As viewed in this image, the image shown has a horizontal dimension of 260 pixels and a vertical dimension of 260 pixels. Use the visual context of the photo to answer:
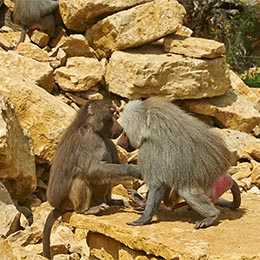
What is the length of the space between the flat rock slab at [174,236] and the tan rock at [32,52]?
386cm

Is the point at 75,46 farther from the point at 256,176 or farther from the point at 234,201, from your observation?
the point at 234,201

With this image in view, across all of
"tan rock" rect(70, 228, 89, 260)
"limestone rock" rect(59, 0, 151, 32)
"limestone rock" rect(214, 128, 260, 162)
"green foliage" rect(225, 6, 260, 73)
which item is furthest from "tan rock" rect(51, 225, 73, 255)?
"green foliage" rect(225, 6, 260, 73)

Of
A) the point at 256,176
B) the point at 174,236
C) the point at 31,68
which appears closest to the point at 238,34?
the point at 256,176

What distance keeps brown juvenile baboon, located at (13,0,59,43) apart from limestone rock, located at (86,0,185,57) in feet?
3.40

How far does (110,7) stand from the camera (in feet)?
32.6

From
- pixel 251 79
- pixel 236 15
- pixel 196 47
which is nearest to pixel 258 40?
pixel 236 15

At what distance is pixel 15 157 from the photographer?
23.4 ft

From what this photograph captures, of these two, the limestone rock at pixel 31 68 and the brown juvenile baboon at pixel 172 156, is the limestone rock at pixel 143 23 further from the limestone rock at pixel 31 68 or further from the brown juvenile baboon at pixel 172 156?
the brown juvenile baboon at pixel 172 156

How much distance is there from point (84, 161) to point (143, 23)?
4.11 m

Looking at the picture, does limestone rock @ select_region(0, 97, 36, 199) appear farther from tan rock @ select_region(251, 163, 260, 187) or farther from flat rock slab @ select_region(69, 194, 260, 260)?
tan rock @ select_region(251, 163, 260, 187)

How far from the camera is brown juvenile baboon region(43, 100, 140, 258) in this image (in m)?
6.04

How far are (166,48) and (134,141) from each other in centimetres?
458

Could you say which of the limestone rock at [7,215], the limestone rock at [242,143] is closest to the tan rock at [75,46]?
the limestone rock at [242,143]

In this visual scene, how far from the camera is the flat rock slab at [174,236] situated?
200 inches
